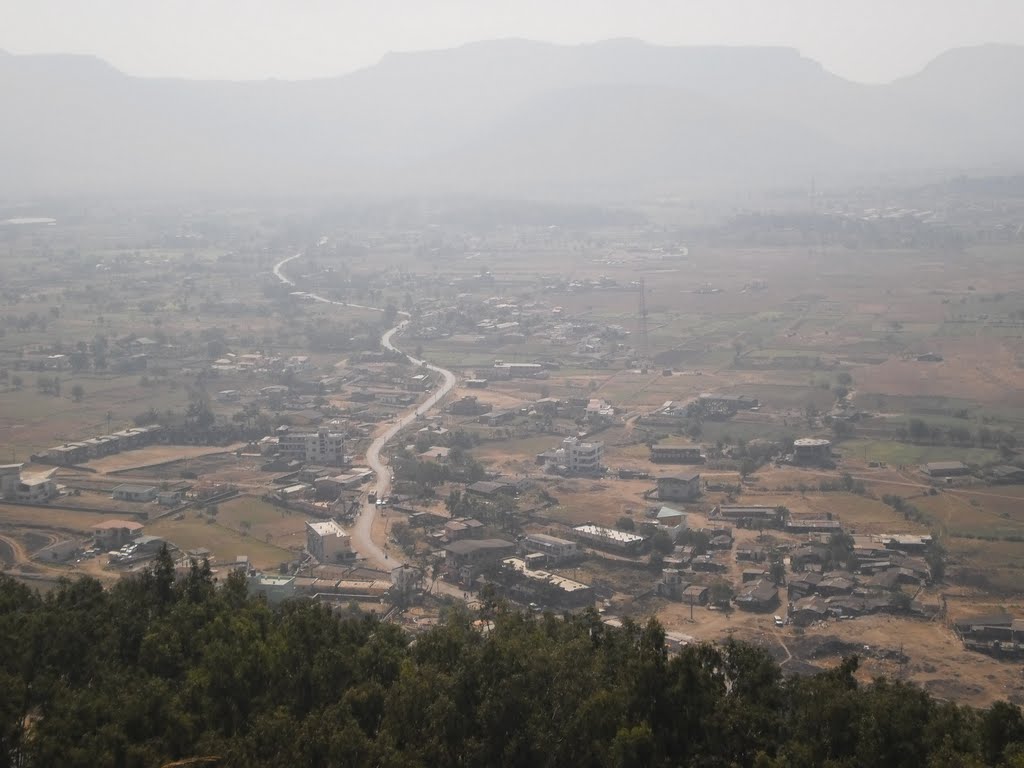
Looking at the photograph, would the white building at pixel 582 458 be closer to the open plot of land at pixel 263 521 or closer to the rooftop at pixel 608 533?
the rooftop at pixel 608 533

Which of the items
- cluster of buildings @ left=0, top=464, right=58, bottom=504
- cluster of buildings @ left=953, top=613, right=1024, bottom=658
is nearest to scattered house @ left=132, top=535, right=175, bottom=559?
cluster of buildings @ left=0, top=464, right=58, bottom=504

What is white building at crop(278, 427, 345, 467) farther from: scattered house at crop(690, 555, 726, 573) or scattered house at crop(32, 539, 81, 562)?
scattered house at crop(690, 555, 726, 573)

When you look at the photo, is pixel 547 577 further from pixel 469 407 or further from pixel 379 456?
pixel 469 407

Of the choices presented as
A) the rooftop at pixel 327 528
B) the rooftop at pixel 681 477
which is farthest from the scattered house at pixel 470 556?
→ the rooftop at pixel 681 477

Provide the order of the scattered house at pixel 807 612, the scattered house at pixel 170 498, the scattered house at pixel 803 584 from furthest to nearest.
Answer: the scattered house at pixel 170 498 → the scattered house at pixel 803 584 → the scattered house at pixel 807 612

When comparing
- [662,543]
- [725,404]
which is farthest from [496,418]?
[662,543]
